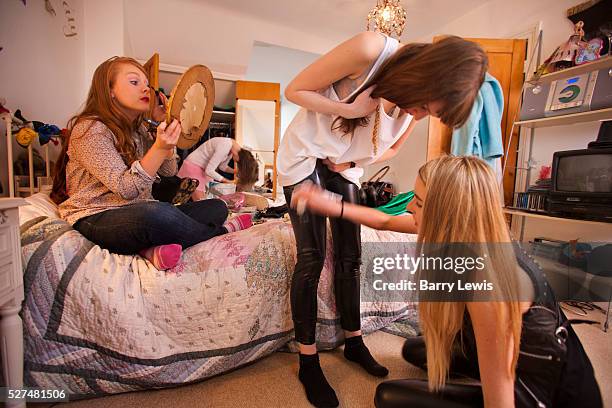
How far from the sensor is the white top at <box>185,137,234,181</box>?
9.25 ft

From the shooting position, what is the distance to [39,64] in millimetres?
1846

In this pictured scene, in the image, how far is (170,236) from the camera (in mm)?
1005

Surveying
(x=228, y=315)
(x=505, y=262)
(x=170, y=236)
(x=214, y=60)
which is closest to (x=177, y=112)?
(x=170, y=236)

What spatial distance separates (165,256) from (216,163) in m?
2.05

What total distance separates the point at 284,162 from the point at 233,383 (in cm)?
73

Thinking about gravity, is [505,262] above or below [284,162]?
below

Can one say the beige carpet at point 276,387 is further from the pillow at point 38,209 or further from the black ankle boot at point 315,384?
the pillow at point 38,209

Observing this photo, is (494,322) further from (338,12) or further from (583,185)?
(338,12)

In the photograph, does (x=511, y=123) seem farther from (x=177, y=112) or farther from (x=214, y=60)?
(x=214, y=60)

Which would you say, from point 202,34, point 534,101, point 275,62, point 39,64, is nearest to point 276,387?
point 39,64

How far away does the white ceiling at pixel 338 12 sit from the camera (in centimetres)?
290

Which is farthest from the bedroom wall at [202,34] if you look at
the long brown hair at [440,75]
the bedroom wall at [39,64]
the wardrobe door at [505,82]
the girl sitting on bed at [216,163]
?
the long brown hair at [440,75]

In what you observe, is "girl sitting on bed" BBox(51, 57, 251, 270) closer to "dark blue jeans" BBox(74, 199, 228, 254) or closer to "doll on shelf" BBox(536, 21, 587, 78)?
"dark blue jeans" BBox(74, 199, 228, 254)

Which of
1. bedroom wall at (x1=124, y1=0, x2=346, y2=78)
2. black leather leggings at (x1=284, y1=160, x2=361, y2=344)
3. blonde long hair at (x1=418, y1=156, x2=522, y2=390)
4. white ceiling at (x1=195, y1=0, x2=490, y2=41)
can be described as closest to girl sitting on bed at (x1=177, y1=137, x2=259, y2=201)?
bedroom wall at (x1=124, y1=0, x2=346, y2=78)
